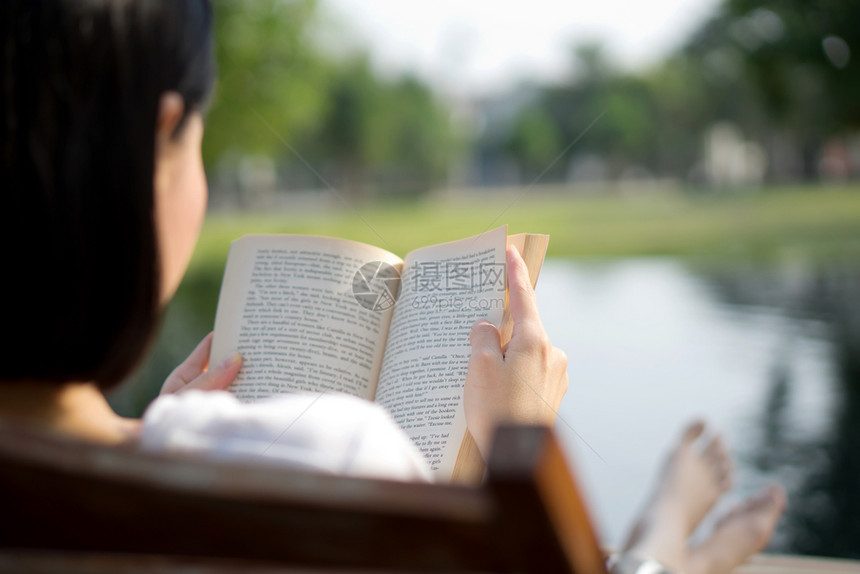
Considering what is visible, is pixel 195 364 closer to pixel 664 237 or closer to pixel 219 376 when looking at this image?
pixel 219 376

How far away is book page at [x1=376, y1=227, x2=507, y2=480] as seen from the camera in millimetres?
591

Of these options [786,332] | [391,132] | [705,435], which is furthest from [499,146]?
[705,435]

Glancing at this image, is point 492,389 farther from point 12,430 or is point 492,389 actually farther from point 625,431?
point 625,431

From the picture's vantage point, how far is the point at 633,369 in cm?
293

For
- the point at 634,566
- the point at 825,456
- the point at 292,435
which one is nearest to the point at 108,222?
the point at 292,435

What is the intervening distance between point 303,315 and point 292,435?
0.35m

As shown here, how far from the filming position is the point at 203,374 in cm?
64

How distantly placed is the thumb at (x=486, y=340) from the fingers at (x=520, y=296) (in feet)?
0.06

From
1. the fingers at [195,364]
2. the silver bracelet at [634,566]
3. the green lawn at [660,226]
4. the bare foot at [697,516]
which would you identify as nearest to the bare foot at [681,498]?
the bare foot at [697,516]

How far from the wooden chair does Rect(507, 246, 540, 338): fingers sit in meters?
0.30

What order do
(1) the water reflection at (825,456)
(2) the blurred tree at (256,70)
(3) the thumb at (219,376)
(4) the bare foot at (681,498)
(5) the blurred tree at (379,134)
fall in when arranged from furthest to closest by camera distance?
(5) the blurred tree at (379,134) → (2) the blurred tree at (256,70) → (1) the water reflection at (825,456) → (4) the bare foot at (681,498) → (3) the thumb at (219,376)

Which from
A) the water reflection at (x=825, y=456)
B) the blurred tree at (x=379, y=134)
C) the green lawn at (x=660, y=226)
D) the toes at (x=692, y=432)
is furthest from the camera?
the blurred tree at (x=379, y=134)

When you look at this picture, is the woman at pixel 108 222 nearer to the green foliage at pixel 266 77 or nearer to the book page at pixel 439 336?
the book page at pixel 439 336

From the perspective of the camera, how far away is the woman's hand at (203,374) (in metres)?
0.64
